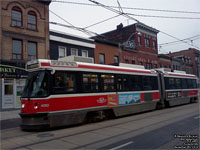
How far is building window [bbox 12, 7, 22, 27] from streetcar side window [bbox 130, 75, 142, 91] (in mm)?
11557

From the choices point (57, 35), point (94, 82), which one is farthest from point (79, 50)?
point (94, 82)

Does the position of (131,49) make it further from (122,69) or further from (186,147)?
(186,147)

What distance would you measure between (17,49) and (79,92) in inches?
421

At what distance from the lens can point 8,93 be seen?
16.3 metres

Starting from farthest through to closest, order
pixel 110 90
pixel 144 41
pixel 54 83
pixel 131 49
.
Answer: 1. pixel 144 41
2. pixel 131 49
3. pixel 110 90
4. pixel 54 83

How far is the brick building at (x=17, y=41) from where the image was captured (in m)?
15.9

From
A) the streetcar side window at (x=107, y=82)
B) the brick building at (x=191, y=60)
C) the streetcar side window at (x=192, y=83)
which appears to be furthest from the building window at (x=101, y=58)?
the brick building at (x=191, y=60)

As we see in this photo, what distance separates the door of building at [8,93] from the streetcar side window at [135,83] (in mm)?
10553

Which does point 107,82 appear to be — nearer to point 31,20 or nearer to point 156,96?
point 156,96

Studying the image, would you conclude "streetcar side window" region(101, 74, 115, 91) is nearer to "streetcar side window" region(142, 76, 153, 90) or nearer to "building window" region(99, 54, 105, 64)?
"streetcar side window" region(142, 76, 153, 90)

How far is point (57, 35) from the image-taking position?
19.8 metres

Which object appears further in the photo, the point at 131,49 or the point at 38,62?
the point at 131,49

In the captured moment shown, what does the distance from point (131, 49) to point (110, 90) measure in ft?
65.5

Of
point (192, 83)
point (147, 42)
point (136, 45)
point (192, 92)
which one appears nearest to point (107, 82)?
point (192, 92)
